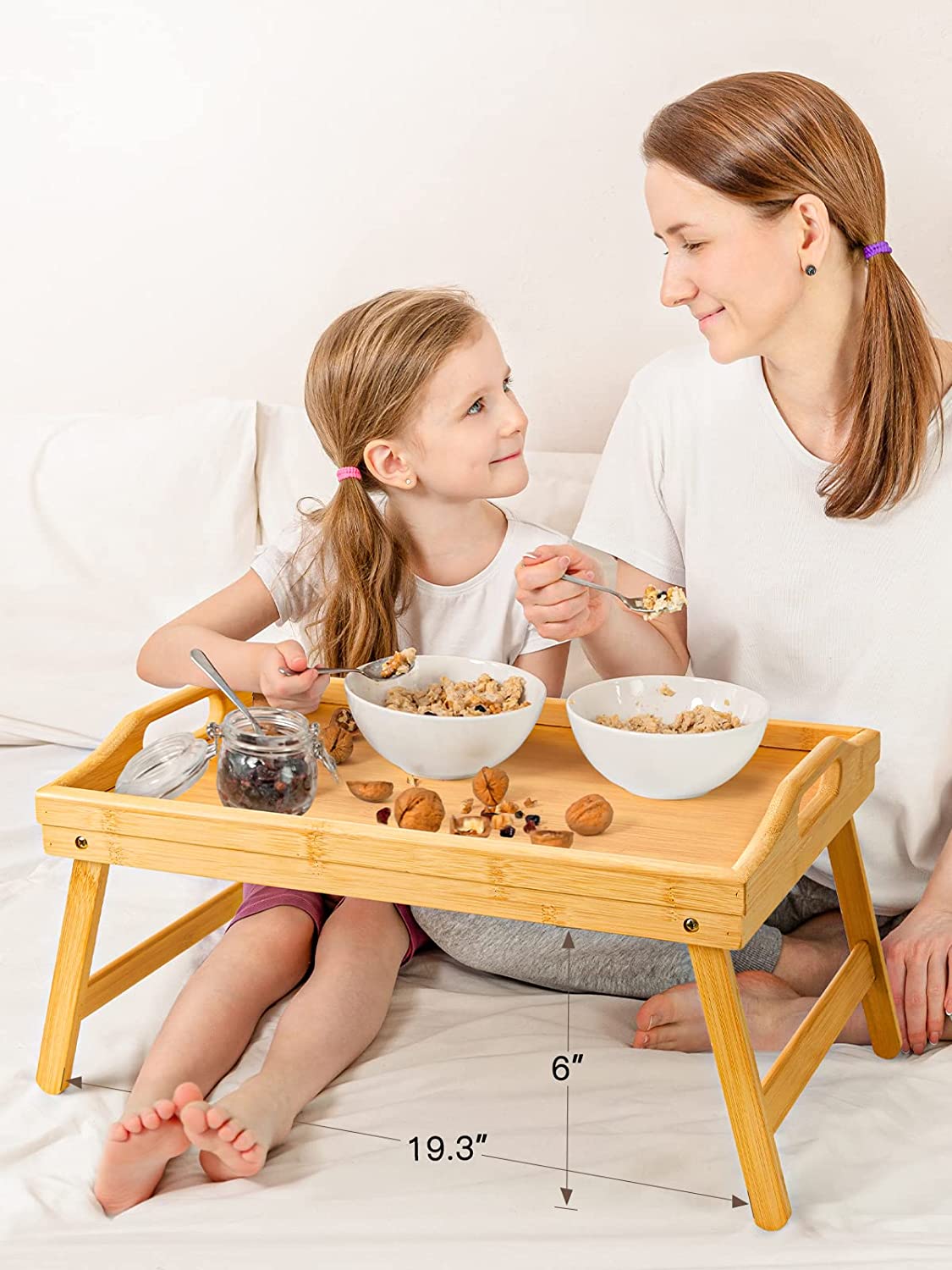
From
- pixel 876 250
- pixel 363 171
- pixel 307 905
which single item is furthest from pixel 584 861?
pixel 363 171

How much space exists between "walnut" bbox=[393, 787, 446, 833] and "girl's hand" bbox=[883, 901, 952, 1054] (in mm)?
549

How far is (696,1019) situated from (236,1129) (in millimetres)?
471

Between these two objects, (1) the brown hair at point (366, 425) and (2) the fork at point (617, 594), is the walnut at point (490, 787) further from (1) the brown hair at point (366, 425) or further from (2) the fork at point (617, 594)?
(1) the brown hair at point (366, 425)

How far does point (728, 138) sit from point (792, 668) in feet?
1.85


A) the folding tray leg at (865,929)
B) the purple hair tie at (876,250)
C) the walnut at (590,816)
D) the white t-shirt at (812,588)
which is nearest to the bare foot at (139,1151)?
the walnut at (590,816)

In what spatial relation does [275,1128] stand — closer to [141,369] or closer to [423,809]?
[423,809]

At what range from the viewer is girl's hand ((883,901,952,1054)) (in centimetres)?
134

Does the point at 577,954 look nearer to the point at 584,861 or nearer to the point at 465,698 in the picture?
the point at 465,698

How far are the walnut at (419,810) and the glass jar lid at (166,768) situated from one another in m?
0.21

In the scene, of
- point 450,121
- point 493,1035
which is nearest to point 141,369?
point 450,121

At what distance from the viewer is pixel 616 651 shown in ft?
4.86

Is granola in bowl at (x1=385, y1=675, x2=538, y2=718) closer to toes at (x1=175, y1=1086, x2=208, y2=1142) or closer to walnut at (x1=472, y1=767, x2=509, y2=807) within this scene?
walnut at (x1=472, y1=767, x2=509, y2=807)

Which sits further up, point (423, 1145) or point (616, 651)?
point (616, 651)

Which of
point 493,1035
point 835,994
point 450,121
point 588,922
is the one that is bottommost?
point 493,1035
